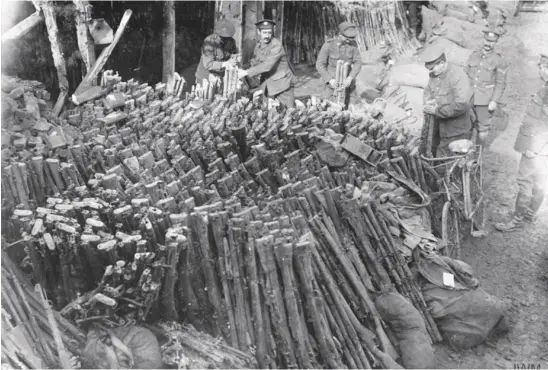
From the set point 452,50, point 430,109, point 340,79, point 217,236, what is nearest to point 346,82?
point 340,79

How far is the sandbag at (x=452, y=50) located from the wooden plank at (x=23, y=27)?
965cm

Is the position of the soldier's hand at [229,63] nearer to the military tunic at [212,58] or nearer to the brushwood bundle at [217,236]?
the military tunic at [212,58]

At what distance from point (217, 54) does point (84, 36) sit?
2481mm

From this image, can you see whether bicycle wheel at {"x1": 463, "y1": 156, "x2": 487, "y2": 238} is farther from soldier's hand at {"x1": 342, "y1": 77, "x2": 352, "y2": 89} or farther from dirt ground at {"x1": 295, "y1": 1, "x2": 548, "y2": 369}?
soldier's hand at {"x1": 342, "y1": 77, "x2": 352, "y2": 89}

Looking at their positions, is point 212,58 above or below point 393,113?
above

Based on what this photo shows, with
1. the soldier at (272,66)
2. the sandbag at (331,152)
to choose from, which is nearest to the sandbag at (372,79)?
the soldier at (272,66)

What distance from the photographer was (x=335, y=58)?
10.6 m

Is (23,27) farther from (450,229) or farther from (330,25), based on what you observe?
(330,25)

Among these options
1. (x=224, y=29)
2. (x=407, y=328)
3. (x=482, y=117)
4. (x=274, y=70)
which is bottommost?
(x=407, y=328)

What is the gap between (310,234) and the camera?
5133 mm

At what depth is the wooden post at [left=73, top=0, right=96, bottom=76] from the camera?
771cm

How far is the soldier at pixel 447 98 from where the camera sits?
26.9 feet

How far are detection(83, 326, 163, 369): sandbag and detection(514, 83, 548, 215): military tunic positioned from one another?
6.39m

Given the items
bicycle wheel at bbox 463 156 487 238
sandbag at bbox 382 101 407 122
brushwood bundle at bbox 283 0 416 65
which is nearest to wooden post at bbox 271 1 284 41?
brushwood bundle at bbox 283 0 416 65
